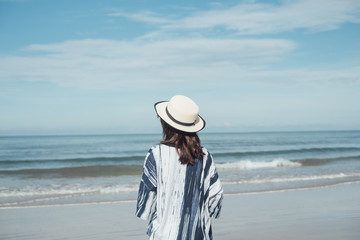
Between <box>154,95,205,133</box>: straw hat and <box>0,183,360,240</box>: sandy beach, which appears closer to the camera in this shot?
<box>154,95,205,133</box>: straw hat

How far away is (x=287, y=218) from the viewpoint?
21.8 ft

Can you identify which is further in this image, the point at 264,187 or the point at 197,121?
the point at 264,187

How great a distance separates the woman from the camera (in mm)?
2299

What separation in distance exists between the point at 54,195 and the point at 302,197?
5.41 metres

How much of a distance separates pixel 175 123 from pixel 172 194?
0.38 m

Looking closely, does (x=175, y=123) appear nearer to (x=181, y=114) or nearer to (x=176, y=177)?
(x=181, y=114)

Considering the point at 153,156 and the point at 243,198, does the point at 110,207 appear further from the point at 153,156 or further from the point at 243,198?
the point at 153,156

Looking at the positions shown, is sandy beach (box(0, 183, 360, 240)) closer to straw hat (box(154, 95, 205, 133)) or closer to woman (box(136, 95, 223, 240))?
woman (box(136, 95, 223, 240))

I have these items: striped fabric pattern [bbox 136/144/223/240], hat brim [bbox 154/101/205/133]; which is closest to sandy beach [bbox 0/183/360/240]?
striped fabric pattern [bbox 136/144/223/240]

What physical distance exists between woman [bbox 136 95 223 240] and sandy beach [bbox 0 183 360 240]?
3.44 metres

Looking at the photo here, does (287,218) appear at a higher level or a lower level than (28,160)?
lower

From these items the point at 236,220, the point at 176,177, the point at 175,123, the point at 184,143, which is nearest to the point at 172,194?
the point at 176,177

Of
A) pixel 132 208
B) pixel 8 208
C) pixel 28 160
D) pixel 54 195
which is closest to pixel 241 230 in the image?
pixel 132 208

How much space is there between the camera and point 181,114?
7.53 ft
